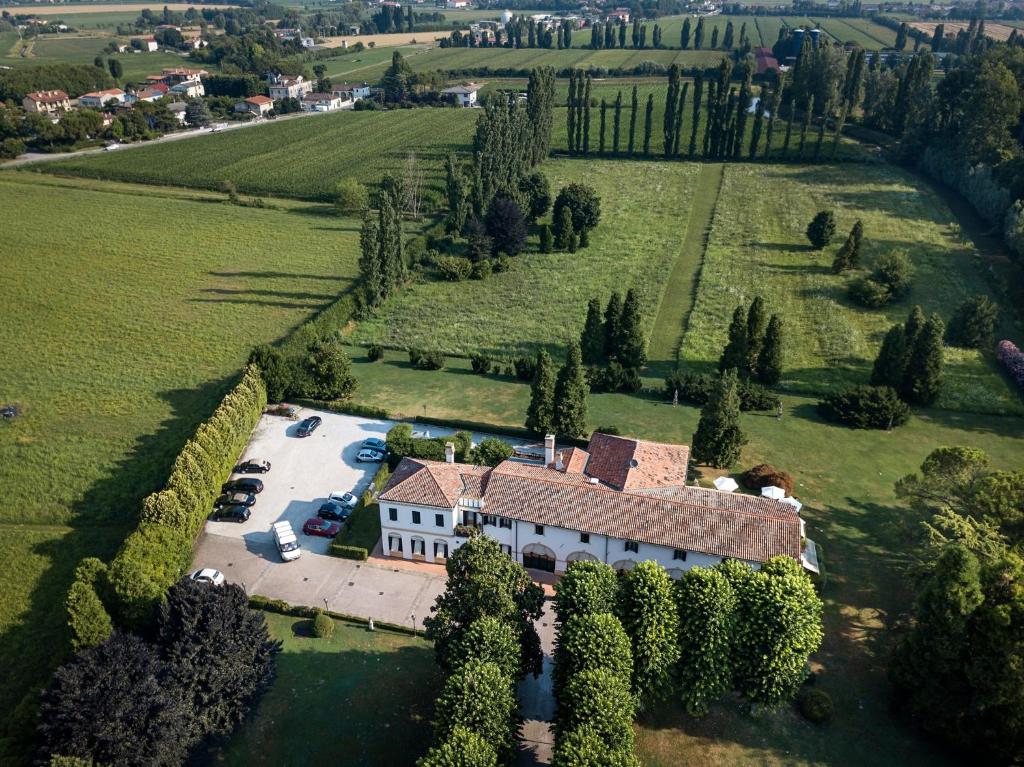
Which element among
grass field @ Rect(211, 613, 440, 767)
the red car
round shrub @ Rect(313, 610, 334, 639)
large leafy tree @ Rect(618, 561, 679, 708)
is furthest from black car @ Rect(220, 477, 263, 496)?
large leafy tree @ Rect(618, 561, 679, 708)

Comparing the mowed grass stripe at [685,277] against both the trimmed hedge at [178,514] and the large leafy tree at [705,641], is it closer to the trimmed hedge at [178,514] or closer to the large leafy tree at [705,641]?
the trimmed hedge at [178,514]

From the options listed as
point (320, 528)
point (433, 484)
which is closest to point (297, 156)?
point (320, 528)

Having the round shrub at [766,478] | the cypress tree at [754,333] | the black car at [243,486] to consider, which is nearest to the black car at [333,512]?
the black car at [243,486]

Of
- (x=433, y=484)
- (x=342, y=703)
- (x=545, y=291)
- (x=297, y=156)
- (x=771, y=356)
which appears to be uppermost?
(x=433, y=484)

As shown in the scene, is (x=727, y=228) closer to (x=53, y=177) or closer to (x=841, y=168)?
(x=841, y=168)

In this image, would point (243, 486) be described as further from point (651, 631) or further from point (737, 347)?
point (737, 347)
